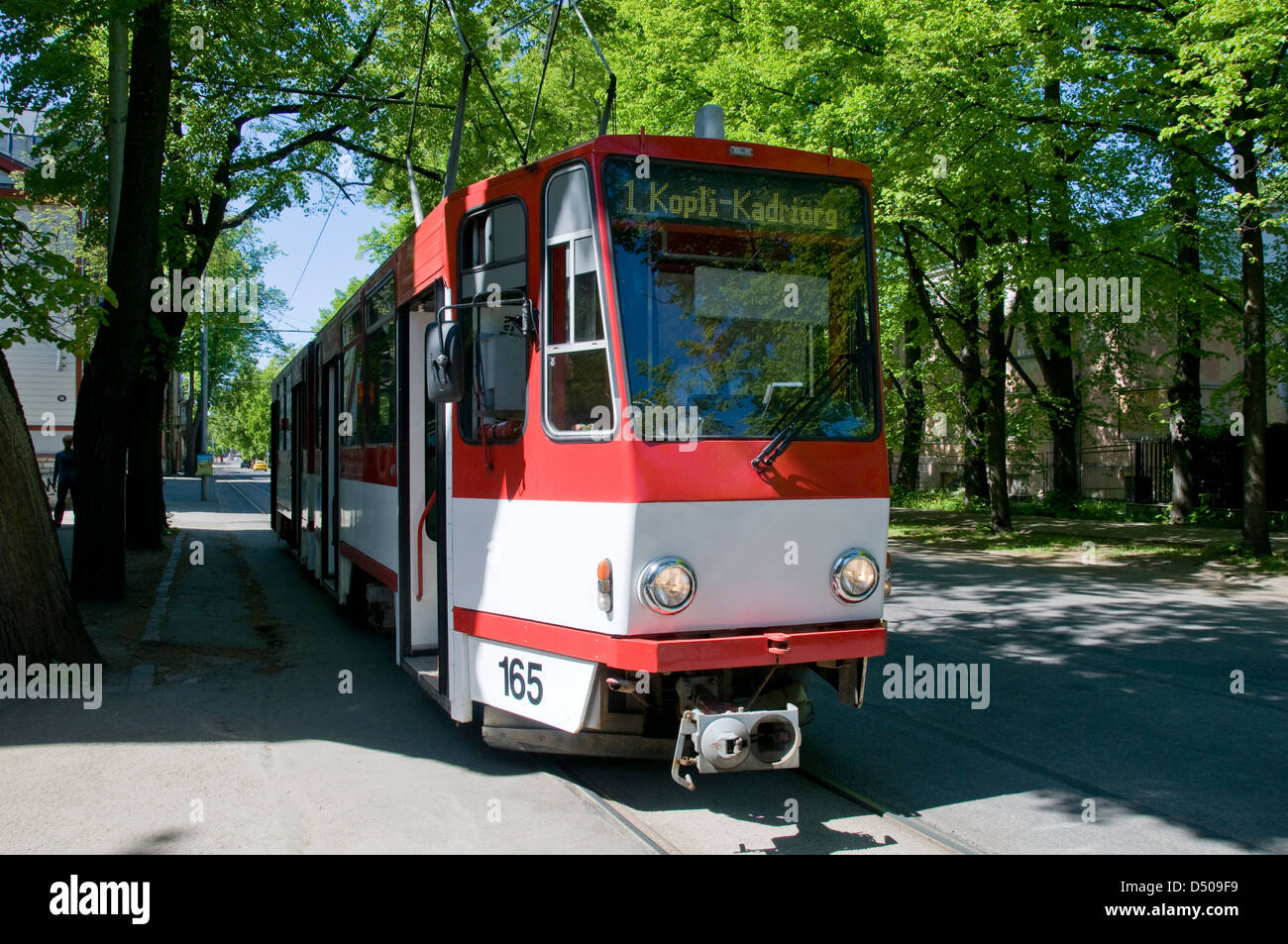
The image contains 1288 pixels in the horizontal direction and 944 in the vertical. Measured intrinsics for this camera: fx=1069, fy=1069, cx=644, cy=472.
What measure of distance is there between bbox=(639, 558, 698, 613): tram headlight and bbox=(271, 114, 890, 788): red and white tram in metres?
0.01

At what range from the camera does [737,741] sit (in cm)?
490

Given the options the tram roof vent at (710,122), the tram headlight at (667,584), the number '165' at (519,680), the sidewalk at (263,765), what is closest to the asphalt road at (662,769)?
the sidewalk at (263,765)

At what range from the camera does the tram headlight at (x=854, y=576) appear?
554 centimetres

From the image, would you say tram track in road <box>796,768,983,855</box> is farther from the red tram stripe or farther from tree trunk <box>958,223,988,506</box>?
tree trunk <box>958,223,988,506</box>

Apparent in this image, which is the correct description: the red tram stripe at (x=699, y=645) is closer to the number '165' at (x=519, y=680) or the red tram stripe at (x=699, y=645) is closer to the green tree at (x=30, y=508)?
the number '165' at (x=519, y=680)

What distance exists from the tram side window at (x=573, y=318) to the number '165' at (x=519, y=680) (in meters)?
1.28

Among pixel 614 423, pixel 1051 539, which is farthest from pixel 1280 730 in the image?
pixel 1051 539

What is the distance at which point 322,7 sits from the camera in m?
17.4

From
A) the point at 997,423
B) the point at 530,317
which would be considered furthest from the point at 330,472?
the point at 997,423

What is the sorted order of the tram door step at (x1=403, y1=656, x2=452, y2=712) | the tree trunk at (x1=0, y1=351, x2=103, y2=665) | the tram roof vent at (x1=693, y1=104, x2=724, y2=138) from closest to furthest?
the tram roof vent at (x1=693, y1=104, x2=724, y2=138) < the tram door step at (x1=403, y1=656, x2=452, y2=712) < the tree trunk at (x1=0, y1=351, x2=103, y2=665)

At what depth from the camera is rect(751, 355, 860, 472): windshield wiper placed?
211 inches

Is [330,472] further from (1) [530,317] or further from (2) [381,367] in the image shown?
(1) [530,317]

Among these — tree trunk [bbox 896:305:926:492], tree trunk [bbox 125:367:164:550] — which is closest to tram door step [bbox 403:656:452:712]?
tree trunk [bbox 125:367:164:550]
